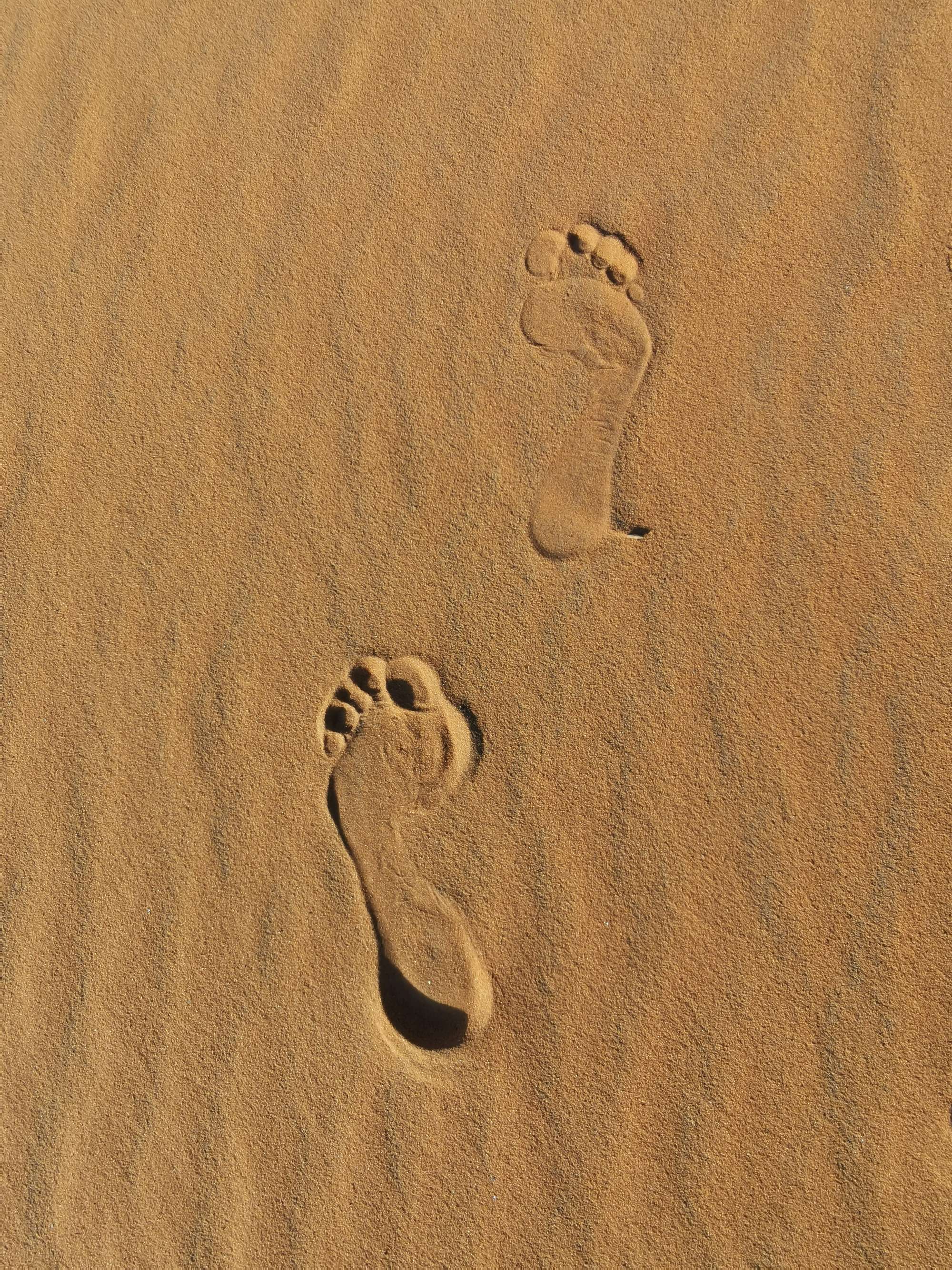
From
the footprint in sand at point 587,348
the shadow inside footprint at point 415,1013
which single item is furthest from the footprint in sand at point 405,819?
the footprint in sand at point 587,348

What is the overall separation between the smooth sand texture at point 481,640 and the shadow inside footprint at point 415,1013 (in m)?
0.03

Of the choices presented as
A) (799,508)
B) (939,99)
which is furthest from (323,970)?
(939,99)

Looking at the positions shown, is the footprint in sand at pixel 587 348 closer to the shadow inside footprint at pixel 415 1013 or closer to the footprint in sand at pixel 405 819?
the footprint in sand at pixel 405 819

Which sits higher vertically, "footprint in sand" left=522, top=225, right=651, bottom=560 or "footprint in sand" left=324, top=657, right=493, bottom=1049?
"footprint in sand" left=522, top=225, right=651, bottom=560

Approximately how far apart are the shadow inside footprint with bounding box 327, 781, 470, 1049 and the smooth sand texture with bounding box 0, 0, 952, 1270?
0.03 metres

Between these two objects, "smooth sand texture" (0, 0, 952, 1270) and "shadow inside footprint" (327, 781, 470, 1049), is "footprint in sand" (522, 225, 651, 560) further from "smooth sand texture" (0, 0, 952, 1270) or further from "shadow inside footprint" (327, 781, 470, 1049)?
"shadow inside footprint" (327, 781, 470, 1049)

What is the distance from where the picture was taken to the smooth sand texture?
1.63 metres

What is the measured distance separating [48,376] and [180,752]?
91 cm

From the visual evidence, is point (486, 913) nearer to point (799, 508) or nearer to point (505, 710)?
point (505, 710)

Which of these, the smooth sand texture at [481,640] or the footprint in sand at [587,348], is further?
the footprint in sand at [587,348]

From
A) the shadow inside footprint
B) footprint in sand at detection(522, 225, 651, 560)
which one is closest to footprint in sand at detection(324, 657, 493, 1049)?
the shadow inside footprint

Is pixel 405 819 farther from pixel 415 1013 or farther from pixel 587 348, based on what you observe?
pixel 587 348

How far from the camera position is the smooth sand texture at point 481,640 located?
5.34 ft

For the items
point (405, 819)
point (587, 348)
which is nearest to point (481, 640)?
point (405, 819)
